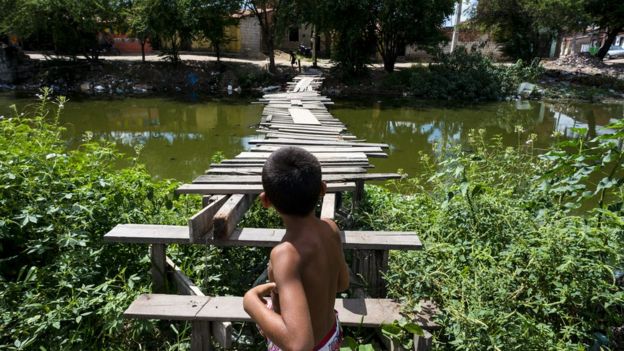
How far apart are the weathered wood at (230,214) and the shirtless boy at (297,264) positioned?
0.82 m

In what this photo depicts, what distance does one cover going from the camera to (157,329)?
7.64 feet

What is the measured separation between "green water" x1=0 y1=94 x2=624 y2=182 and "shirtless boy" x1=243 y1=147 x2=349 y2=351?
546 cm


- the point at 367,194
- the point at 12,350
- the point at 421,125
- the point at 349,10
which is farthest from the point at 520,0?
the point at 12,350

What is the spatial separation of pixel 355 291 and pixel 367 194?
62.9 inches

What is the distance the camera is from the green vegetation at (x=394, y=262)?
2.06 meters

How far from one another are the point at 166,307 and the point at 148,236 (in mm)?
429

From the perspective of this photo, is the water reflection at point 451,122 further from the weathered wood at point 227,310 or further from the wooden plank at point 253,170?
the weathered wood at point 227,310

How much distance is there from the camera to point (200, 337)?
2.04 meters

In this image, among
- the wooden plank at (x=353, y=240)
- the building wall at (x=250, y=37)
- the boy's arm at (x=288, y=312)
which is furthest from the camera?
the building wall at (x=250, y=37)

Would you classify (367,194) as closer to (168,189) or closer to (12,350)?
(168,189)

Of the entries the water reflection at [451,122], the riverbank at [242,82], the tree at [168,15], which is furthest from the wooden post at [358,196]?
the tree at [168,15]

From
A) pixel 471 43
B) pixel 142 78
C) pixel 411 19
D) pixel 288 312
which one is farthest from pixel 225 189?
pixel 471 43

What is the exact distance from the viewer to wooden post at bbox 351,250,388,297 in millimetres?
2357

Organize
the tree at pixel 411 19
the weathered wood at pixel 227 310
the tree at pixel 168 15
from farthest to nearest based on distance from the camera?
the tree at pixel 411 19 < the tree at pixel 168 15 < the weathered wood at pixel 227 310
